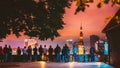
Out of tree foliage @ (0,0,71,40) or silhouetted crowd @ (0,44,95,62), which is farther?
silhouetted crowd @ (0,44,95,62)

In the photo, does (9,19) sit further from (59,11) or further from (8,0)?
(59,11)

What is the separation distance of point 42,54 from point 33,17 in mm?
18366

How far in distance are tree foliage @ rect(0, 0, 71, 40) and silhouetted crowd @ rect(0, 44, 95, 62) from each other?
12818 millimetres

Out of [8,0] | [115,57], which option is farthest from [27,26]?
[115,57]

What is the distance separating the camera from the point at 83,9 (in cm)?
680

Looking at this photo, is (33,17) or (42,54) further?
(42,54)

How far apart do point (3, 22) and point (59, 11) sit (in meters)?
4.44

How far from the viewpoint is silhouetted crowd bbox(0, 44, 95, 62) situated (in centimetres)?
4184

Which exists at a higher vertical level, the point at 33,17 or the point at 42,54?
the point at 33,17

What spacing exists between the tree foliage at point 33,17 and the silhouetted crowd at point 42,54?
12.8 m

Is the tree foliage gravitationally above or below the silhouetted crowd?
above

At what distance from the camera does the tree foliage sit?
24656 mm

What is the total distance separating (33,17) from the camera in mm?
26922

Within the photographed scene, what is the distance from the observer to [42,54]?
44938 mm
